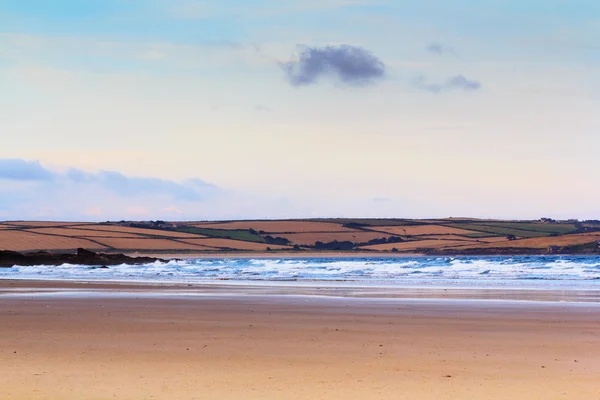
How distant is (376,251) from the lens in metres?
111

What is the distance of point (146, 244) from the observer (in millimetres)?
116438

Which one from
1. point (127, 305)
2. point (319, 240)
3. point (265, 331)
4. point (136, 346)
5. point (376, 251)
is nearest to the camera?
point (136, 346)

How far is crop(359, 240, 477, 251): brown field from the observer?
4429 inches

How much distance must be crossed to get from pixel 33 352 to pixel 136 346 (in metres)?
1.57

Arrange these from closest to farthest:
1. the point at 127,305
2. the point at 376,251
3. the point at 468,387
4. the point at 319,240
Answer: the point at 468,387 → the point at 127,305 → the point at 376,251 → the point at 319,240

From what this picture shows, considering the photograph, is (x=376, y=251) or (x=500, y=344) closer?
(x=500, y=344)

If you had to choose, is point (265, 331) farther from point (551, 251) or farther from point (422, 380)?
point (551, 251)

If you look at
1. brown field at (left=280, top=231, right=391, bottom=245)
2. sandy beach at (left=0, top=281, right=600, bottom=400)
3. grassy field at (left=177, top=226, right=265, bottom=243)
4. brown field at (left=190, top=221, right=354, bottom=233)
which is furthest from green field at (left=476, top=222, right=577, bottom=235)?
sandy beach at (left=0, top=281, right=600, bottom=400)

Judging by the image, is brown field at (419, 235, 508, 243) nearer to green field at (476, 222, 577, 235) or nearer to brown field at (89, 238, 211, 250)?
green field at (476, 222, 577, 235)


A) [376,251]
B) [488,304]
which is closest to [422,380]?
[488,304]

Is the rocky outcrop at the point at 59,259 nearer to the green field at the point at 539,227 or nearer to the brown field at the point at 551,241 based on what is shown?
the brown field at the point at 551,241

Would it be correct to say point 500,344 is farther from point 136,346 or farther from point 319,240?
point 319,240

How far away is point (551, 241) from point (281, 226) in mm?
43215

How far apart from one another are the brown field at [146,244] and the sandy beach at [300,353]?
93435mm
